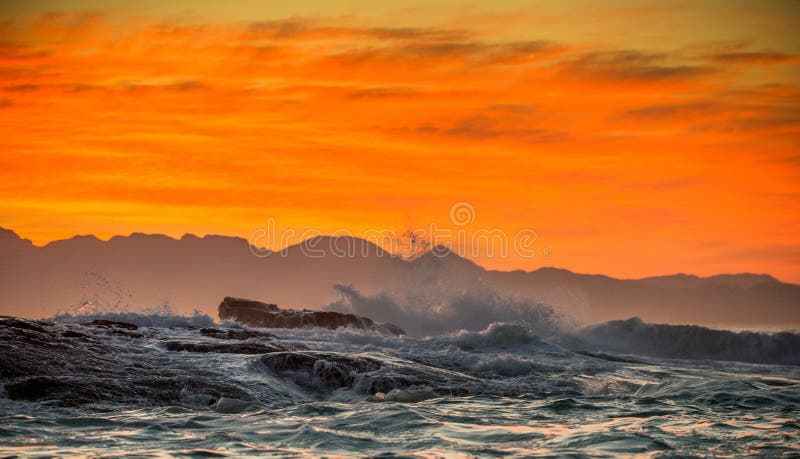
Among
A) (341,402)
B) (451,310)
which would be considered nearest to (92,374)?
(341,402)

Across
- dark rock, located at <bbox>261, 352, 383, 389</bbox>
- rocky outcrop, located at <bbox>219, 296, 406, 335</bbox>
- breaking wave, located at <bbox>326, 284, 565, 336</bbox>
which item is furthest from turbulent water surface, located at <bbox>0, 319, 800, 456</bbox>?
breaking wave, located at <bbox>326, 284, 565, 336</bbox>

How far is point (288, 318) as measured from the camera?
3006 centimetres

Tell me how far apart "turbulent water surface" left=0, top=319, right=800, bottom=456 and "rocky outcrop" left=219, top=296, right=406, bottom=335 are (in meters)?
9.07

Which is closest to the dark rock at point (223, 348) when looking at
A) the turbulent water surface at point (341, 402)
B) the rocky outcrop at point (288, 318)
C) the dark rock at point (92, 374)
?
the turbulent water surface at point (341, 402)

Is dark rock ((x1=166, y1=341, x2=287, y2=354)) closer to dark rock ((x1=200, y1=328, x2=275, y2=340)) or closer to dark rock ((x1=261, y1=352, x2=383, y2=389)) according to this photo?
dark rock ((x1=261, y1=352, x2=383, y2=389))

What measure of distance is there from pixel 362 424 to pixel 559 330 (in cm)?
2546

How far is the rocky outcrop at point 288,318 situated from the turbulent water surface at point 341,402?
9.07 meters

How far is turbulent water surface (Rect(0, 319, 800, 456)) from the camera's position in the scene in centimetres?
1017

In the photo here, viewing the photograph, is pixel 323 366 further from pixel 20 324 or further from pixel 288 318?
pixel 288 318

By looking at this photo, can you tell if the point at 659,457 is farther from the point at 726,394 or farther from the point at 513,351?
the point at 513,351

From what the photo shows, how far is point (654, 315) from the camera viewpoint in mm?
168625

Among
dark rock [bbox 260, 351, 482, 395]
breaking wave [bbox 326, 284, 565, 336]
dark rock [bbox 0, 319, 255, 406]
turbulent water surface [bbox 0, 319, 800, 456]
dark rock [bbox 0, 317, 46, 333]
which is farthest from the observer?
breaking wave [bbox 326, 284, 565, 336]

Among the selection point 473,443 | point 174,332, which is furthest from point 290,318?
point 473,443

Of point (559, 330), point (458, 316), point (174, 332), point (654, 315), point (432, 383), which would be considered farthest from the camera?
point (654, 315)
